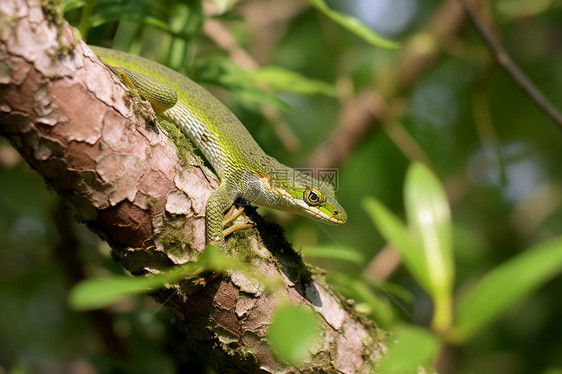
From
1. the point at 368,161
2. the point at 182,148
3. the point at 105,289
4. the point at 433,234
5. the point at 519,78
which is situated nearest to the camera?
the point at 105,289

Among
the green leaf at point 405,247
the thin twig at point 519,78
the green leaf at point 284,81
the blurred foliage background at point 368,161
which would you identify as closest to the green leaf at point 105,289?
the green leaf at point 405,247

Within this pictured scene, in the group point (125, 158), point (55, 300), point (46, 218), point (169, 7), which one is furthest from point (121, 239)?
point (55, 300)

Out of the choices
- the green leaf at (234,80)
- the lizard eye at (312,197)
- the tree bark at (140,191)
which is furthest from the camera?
the lizard eye at (312,197)

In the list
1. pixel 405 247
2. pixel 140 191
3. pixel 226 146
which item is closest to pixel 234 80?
pixel 226 146

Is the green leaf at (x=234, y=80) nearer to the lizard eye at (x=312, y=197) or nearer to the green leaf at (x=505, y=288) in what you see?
the lizard eye at (x=312, y=197)

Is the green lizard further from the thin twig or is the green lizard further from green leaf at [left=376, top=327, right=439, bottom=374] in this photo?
the thin twig

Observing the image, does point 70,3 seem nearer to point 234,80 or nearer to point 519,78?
point 234,80
